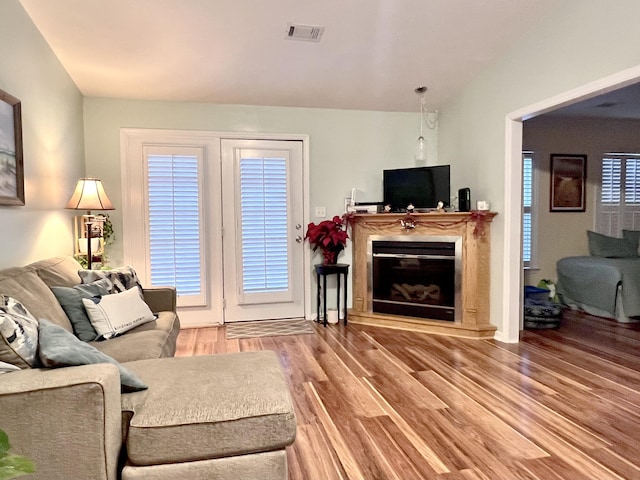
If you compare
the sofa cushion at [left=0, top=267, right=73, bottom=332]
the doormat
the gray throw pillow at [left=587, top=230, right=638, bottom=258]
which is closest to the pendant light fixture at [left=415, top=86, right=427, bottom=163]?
the doormat

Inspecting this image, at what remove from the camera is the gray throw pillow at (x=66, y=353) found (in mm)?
1445

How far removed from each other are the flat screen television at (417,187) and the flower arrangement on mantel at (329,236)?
56 cm

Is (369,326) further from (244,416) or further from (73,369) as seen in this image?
(73,369)

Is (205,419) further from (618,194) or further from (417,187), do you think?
(618,194)

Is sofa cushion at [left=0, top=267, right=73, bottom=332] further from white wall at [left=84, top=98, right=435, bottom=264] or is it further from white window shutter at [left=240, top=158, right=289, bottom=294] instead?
white window shutter at [left=240, top=158, right=289, bottom=294]

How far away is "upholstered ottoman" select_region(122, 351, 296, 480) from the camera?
55.9 inches

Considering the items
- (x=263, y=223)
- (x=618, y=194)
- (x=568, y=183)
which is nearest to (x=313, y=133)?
(x=263, y=223)

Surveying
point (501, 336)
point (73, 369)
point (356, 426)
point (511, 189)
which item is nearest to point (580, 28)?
point (511, 189)

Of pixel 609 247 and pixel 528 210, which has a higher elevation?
pixel 528 210

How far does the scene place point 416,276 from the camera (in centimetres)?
430

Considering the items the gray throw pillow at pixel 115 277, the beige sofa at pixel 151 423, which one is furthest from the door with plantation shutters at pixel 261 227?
the beige sofa at pixel 151 423

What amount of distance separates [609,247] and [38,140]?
598cm

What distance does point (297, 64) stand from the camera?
147 inches

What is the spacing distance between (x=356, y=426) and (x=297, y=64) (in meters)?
2.93
